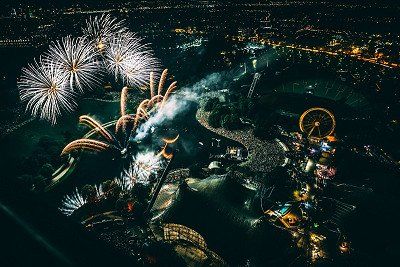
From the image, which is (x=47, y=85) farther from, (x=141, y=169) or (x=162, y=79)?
(x=162, y=79)

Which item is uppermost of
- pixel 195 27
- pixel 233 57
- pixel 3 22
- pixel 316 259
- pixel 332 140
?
pixel 3 22

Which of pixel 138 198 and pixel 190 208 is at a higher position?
pixel 190 208

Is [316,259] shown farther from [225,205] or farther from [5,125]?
[5,125]

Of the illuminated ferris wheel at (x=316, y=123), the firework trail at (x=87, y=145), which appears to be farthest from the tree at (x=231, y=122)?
the firework trail at (x=87, y=145)

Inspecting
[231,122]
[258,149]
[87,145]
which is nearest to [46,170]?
[87,145]

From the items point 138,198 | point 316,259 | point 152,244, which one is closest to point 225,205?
point 152,244
